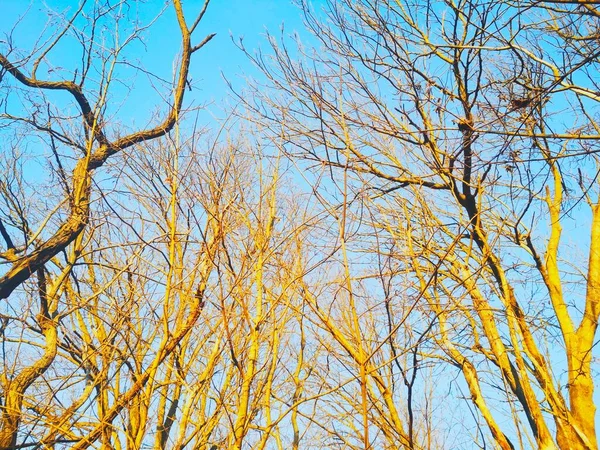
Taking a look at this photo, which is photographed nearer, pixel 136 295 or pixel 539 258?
pixel 136 295

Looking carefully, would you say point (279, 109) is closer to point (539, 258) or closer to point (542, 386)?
point (539, 258)

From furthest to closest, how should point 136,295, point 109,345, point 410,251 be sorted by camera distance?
1. point 410,251
2. point 136,295
3. point 109,345

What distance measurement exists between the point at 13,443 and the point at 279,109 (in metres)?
2.94

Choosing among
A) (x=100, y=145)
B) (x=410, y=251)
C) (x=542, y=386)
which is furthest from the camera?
(x=100, y=145)

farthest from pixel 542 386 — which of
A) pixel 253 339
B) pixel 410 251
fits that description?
pixel 253 339

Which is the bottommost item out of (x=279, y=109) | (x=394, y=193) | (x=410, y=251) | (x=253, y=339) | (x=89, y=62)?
(x=253, y=339)

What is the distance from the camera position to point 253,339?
2428mm

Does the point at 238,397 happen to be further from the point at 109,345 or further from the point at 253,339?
the point at 109,345

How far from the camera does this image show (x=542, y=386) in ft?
12.8

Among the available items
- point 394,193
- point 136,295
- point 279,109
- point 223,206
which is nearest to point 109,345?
point 136,295

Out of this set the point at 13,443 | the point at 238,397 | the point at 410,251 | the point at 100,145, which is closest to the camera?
the point at 238,397

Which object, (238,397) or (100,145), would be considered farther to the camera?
(100,145)

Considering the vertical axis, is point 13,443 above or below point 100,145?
below

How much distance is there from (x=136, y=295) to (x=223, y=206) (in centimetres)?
64
